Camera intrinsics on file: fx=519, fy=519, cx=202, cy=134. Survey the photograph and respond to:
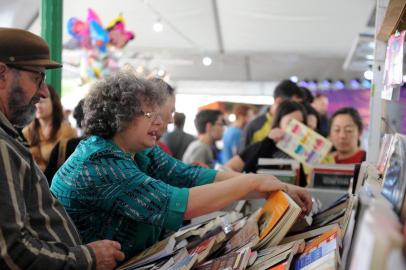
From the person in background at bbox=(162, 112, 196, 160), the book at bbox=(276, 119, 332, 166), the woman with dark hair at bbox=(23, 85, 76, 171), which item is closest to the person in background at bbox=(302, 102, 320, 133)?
the book at bbox=(276, 119, 332, 166)

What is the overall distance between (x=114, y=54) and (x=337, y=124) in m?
3.94

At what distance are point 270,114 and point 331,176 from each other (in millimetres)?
1419

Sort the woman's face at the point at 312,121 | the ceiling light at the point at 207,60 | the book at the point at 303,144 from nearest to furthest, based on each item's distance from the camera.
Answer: the book at the point at 303,144 < the woman's face at the point at 312,121 < the ceiling light at the point at 207,60

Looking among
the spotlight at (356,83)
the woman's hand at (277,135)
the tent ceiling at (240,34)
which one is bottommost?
the woman's hand at (277,135)

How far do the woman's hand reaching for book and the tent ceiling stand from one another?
5.55m

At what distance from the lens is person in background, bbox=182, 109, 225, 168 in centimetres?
527

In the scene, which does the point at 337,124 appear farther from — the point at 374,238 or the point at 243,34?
the point at 243,34

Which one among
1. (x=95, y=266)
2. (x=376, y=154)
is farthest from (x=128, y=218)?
(x=376, y=154)

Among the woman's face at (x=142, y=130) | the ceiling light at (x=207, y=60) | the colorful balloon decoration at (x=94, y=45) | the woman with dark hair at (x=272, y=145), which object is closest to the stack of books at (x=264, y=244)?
the woman's face at (x=142, y=130)

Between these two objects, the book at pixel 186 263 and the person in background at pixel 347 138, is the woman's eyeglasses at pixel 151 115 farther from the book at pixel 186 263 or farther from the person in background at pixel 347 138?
the person in background at pixel 347 138

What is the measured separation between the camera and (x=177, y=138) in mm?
6016

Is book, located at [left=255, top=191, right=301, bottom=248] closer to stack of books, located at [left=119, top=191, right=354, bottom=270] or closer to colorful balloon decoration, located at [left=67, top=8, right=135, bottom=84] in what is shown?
stack of books, located at [left=119, top=191, right=354, bottom=270]

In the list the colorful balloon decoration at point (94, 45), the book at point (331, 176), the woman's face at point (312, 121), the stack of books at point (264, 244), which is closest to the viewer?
the stack of books at point (264, 244)

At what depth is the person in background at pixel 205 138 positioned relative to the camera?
5273mm
